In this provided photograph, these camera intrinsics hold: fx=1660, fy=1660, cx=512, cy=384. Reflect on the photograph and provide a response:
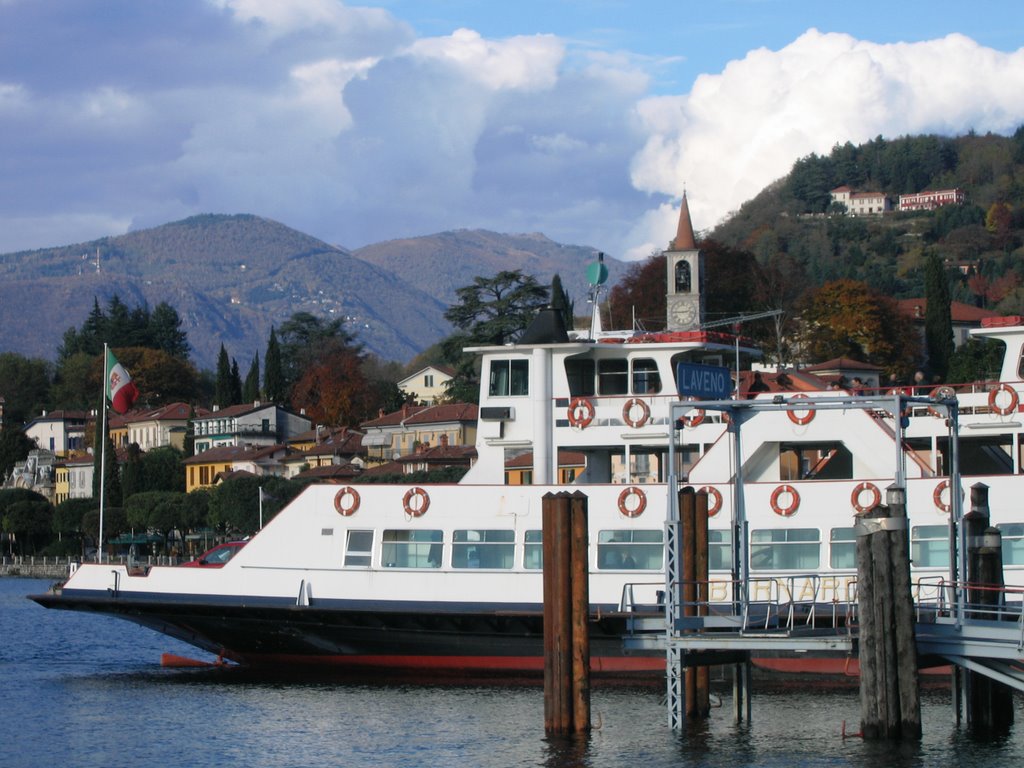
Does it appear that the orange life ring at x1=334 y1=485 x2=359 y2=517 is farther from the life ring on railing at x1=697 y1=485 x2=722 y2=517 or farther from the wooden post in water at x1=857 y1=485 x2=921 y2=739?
the wooden post in water at x1=857 y1=485 x2=921 y2=739

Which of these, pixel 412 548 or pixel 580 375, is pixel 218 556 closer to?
pixel 412 548

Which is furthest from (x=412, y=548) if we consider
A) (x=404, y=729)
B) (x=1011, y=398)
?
(x=1011, y=398)

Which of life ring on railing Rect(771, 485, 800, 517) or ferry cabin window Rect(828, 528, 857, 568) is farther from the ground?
life ring on railing Rect(771, 485, 800, 517)

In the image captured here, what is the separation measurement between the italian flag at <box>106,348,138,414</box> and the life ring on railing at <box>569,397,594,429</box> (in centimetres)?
1106

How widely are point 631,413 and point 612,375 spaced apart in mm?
1934

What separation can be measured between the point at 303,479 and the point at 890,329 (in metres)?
35.3

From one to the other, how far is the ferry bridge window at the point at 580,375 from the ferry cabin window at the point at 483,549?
12.8 ft

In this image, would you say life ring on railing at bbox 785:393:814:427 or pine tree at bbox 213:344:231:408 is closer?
life ring on railing at bbox 785:393:814:427

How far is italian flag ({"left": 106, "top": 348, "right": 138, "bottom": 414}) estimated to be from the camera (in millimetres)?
38750

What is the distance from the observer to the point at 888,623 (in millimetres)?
22438

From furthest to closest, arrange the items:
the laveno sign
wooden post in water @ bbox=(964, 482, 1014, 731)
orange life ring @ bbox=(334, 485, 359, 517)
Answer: orange life ring @ bbox=(334, 485, 359, 517) < the laveno sign < wooden post in water @ bbox=(964, 482, 1014, 731)

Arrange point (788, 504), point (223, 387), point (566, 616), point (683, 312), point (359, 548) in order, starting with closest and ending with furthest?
1. point (566, 616)
2. point (788, 504)
3. point (359, 548)
4. point (683, 312)
5. point (223, 387)

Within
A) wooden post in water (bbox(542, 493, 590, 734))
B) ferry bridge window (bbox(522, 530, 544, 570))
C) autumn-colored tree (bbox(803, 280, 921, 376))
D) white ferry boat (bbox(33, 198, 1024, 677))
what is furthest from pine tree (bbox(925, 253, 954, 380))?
wooden post in water (bbox(542, 493, 590, 734))

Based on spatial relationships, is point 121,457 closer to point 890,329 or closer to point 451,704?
point 890,329
